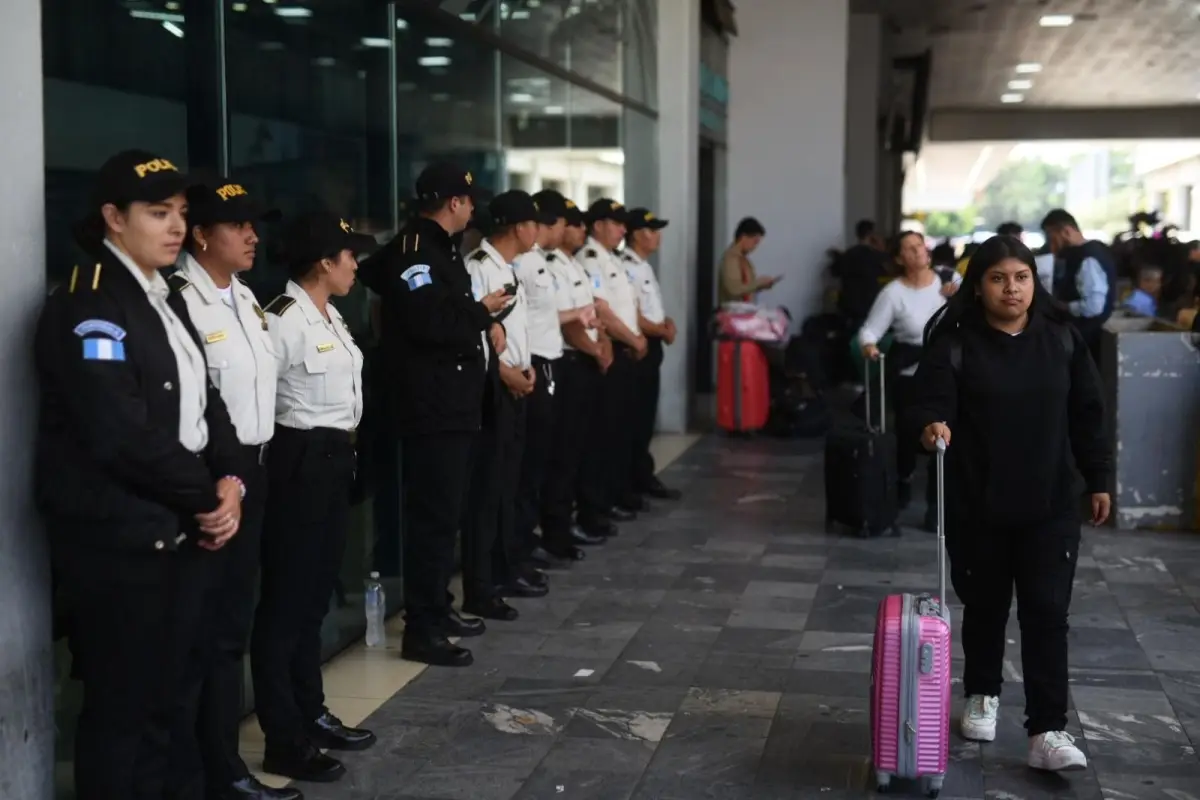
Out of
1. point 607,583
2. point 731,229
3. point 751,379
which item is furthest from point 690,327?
point 607,583

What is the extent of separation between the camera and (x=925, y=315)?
7.88 metres

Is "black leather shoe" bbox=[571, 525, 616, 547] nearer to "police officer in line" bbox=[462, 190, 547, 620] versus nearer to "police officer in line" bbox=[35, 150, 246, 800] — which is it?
"police officer in line" bbox=[462, 190, 547, 620]

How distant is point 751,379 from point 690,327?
0.91 metres

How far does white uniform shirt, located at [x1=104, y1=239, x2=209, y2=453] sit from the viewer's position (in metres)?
3.27

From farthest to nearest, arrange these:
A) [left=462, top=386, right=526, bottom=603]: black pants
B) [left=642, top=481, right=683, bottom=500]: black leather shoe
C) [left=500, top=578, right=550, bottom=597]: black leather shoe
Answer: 1. [left=642, top=481, right=683, bottom=500]: black leather shoe
2. [left=500, top=578, right=550, bottom=597]: black leather shoe
3. [left=462, top=386, right=526, bottom=603]: black pants

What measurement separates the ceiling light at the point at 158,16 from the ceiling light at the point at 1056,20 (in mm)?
16976

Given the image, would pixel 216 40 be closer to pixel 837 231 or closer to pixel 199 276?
pixel 199 276

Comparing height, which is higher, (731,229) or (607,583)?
(731,229)

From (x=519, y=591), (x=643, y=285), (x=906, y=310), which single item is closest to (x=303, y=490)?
(x=519, y=591)

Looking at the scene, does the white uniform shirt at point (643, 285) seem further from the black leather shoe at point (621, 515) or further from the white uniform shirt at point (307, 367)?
the white uniform shirt at point (307, 367)

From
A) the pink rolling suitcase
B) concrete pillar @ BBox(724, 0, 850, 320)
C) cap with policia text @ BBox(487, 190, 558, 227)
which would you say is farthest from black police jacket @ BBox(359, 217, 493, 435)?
concrete pillar @ BBox(724, 0, 850, 320)

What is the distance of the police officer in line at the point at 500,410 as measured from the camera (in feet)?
19.4

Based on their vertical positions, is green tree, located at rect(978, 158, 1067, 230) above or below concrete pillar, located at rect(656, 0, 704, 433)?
above

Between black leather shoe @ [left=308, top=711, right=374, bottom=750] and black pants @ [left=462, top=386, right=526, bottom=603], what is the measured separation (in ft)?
4.67
